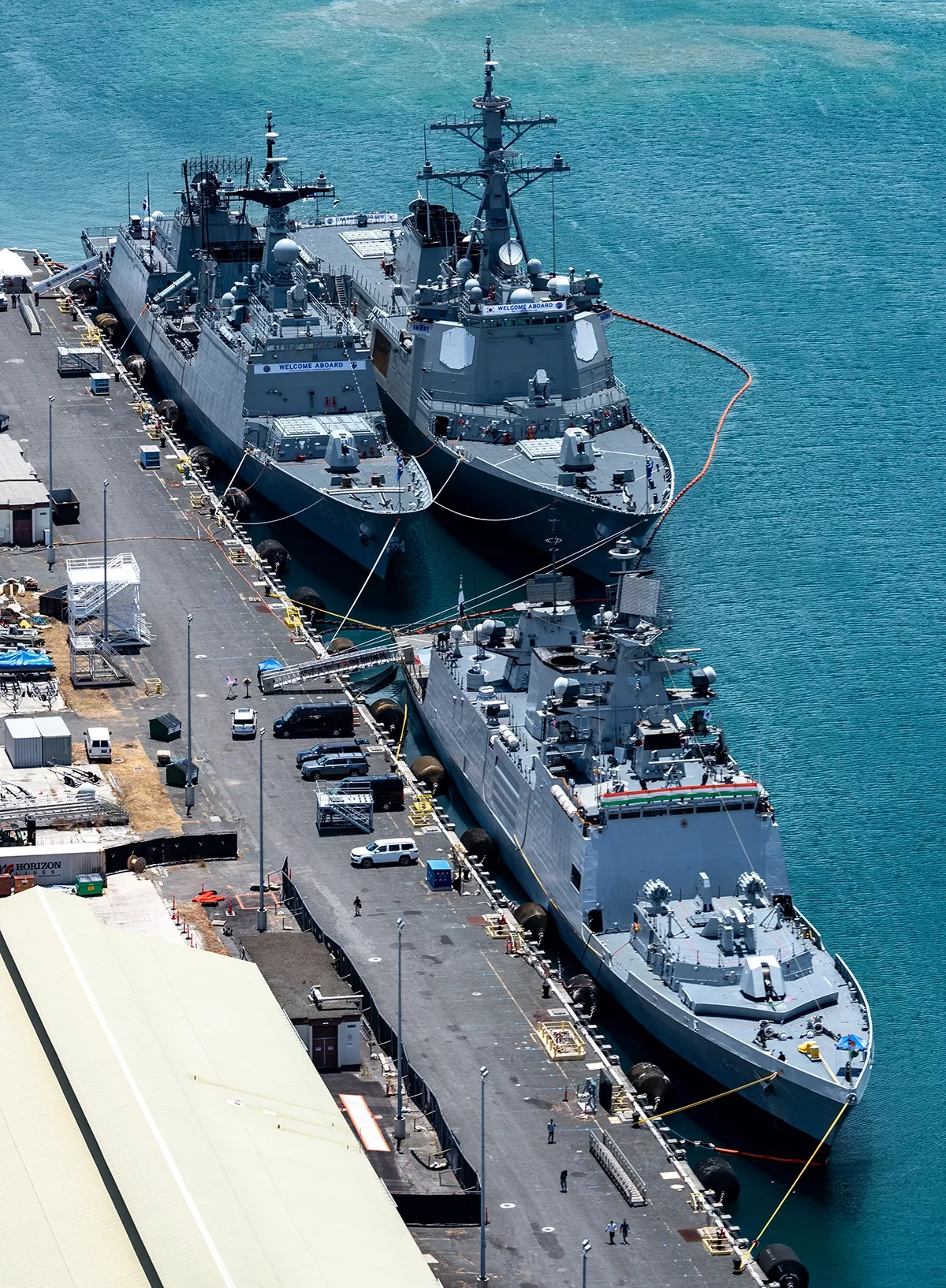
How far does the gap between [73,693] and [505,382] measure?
125ft

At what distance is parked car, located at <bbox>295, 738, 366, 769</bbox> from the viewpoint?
106625 millimetres

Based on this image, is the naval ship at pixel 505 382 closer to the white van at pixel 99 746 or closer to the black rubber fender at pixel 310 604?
the black rubber fender at pixel 310 604

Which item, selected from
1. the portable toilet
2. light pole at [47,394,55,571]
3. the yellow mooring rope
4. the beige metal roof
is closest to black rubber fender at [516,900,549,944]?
the portable toilet

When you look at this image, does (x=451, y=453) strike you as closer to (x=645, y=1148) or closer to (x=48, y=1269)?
(x=645, y=1148)

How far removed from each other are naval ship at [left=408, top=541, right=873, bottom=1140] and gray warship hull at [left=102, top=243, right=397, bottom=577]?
25.0 metres

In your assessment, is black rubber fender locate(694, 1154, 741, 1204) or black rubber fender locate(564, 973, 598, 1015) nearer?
black rubber fender locate(694, 1154, 741, 1204)

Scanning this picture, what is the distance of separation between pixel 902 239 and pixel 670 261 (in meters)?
17.6

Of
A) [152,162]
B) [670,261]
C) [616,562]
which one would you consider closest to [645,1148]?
[616,562]

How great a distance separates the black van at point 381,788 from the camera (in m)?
103

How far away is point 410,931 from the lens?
309 ft

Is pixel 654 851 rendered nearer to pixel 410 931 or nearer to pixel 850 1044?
pixel 410 931

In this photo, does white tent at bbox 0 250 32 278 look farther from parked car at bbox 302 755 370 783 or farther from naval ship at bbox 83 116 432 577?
parked car at bbox 302 755 370 783

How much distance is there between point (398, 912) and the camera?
95250 mm

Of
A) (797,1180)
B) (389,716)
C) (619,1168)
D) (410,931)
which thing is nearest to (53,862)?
(410,931)
